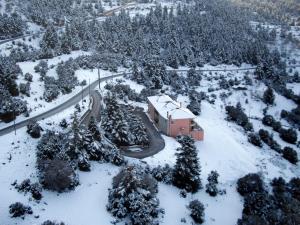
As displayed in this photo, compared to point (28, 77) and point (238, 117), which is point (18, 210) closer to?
point (28, 77)

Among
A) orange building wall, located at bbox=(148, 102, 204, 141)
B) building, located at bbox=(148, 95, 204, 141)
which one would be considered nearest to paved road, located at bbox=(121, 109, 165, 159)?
building, located at bbox=(148, 95, 204, 141)

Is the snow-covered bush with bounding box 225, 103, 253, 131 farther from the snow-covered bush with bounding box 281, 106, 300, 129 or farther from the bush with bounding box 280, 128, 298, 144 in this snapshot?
the snow-covered bush with bounding box 281, 106, 300, 129

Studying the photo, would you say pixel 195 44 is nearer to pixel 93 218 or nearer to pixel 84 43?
pixel 84 43

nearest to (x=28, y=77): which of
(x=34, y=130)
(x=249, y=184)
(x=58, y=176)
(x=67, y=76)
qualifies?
(x=67, y=76)

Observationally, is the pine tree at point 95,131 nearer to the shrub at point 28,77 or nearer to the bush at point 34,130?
the bush at point 34,130

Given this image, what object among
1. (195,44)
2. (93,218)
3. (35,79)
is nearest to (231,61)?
(195,44)
